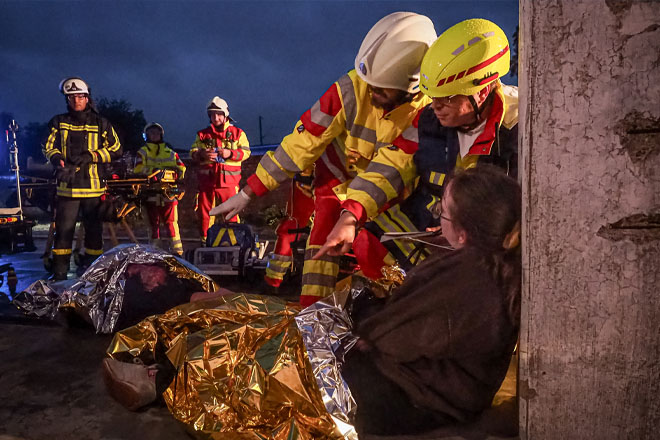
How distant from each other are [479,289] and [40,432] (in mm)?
1895

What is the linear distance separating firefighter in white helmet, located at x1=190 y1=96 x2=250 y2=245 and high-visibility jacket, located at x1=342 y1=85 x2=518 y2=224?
15.6 ft

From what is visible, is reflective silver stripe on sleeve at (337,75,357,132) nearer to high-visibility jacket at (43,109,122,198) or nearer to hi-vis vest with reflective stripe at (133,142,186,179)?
high-visibility jacket at (43,109,122,198)

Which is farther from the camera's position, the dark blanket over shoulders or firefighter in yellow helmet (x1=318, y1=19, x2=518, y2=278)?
firefighter in yellow helmet (x1=318, y1=19, x2=518, y2=278)

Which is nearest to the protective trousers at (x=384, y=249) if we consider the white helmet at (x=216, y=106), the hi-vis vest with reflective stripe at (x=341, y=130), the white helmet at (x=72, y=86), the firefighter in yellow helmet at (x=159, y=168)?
the hi-vis vest with reflective stripe at (x=341, y=130)

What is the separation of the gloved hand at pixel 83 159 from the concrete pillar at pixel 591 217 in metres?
4.95

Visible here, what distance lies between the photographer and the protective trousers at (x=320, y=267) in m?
2.66

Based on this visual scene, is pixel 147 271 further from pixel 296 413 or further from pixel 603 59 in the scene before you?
pixel 603 59

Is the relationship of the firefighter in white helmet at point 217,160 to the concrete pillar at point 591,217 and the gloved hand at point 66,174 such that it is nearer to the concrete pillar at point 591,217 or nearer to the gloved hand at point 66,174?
the gloved hand at point 66,174

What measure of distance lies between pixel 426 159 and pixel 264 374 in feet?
4.61

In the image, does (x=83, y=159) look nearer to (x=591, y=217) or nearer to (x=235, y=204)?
(x=235, y=204)

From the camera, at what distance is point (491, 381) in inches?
68.0

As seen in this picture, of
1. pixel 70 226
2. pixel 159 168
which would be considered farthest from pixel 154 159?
pixel 70 226

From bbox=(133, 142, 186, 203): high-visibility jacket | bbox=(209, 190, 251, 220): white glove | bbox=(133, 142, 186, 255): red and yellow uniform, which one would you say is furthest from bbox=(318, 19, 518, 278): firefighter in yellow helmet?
bbox=(133, 142, 186, 203): high-visibility jacket

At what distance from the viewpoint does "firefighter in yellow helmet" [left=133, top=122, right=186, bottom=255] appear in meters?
6.60
